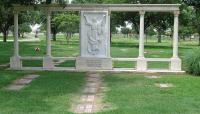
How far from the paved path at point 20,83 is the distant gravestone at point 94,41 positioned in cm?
340

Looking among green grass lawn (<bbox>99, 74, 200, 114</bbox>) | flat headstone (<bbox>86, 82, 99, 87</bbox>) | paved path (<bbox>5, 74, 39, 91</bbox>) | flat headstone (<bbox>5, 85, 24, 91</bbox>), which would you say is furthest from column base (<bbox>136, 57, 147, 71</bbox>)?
flat headstone (<bbox>5, 85, 24, 91</bbox>)

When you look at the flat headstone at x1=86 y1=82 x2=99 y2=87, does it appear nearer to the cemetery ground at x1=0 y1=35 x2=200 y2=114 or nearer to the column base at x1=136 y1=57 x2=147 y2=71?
the cemetery ground at x1=0 y1=35 x2=200 y2=114

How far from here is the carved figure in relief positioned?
21141 millimetres

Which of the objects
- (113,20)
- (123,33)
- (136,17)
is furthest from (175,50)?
(123,33)

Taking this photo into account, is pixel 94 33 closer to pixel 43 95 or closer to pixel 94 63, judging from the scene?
pixel 94 63

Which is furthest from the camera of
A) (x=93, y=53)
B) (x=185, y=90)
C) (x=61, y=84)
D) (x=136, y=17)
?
(x=136, y=17)

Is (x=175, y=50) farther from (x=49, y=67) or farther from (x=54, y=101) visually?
(x=54, y=101)

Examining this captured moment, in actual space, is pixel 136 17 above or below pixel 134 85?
above

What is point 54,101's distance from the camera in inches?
483

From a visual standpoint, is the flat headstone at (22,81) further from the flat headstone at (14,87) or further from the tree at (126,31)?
the tree at (126,31)

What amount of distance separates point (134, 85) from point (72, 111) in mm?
5210

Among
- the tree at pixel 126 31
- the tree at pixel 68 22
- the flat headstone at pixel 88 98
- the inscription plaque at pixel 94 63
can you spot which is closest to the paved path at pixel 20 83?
the flat headstone at pixel 88 98

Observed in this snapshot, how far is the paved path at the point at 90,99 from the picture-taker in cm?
1126

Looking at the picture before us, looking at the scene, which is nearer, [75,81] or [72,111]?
[72,111]
